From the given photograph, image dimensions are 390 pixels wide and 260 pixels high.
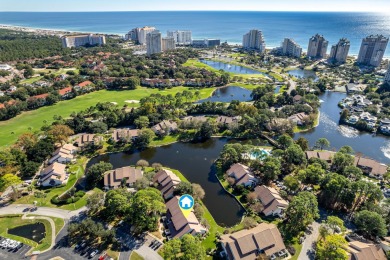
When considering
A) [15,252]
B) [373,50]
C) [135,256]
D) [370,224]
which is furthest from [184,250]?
[373,50]

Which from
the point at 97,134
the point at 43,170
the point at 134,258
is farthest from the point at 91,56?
the point at 134,258

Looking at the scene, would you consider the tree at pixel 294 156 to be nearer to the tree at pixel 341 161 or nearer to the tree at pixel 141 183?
the tree at pixel 341 161

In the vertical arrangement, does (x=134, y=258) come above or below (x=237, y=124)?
below

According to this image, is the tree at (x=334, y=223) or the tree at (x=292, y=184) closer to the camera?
the tree at (x=334, y=223)

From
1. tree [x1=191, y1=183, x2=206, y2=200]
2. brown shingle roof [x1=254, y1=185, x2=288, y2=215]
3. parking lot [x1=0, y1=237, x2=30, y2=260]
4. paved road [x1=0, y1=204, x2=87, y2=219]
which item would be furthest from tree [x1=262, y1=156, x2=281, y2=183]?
parking lot [x1=0, y1=237, x2=30, y2=260]

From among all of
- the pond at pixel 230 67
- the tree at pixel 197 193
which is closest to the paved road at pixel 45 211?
the tree at pixel 197 193

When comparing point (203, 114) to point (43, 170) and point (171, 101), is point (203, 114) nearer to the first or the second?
point (171, 101)

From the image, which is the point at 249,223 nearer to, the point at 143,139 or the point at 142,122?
the point at 143,139
